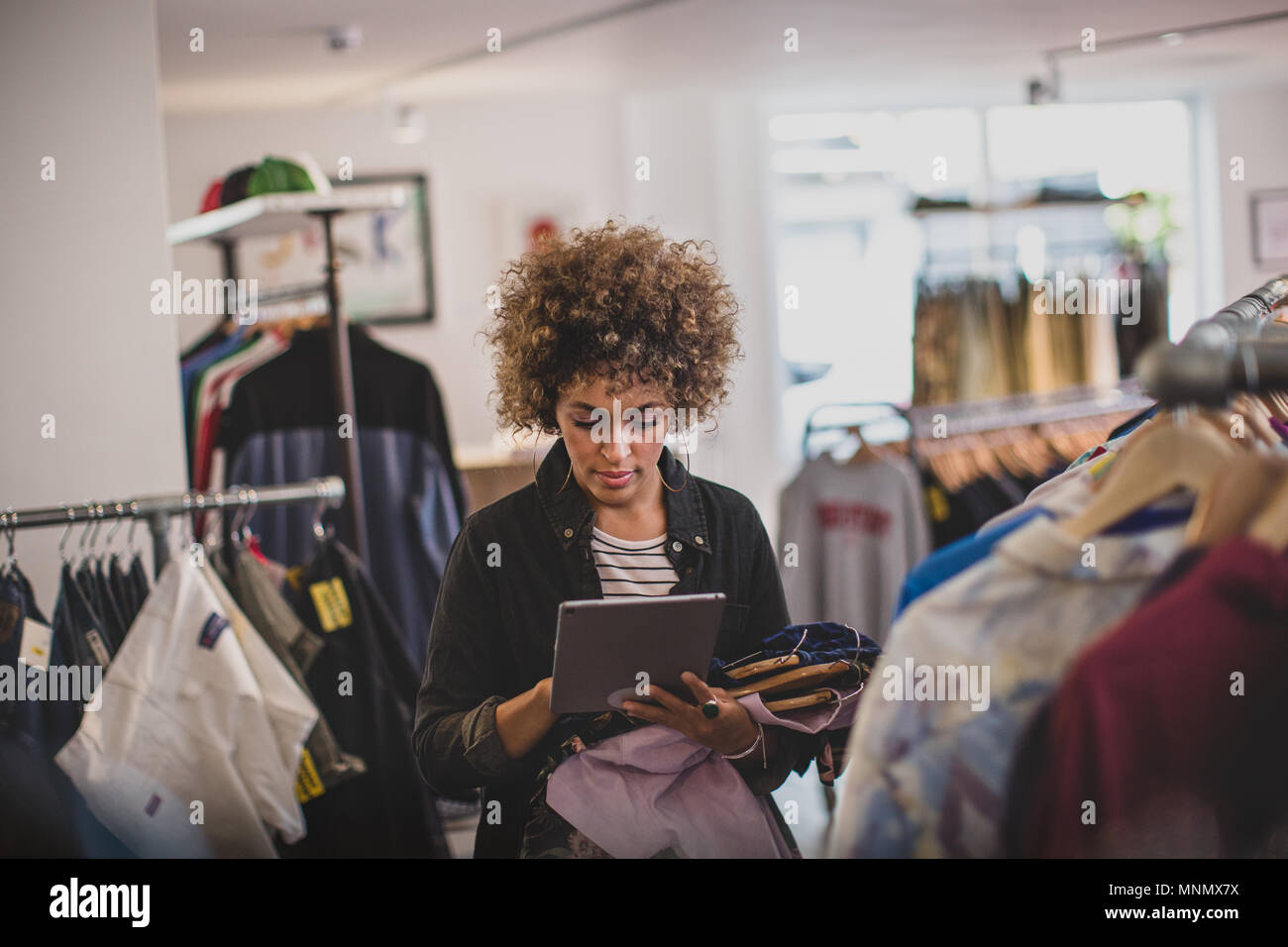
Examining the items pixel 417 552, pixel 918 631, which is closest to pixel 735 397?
pixel 417 552

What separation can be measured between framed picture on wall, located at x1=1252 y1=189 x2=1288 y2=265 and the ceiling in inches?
23.8

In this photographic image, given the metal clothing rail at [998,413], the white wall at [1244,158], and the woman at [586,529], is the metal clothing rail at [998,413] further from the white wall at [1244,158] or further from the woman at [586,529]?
the white wall at [1244,158]

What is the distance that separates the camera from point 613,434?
1334 millimetres

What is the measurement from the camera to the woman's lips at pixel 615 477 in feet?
4.40

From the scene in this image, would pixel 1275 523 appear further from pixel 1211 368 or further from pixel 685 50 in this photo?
pixel 685 50

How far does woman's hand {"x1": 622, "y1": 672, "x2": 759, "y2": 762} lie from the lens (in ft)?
4.07

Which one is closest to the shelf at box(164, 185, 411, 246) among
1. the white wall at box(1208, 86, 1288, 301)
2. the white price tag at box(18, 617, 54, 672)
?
the white price tag at box(18, 617, 54, 672)

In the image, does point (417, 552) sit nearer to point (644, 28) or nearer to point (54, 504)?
point (54, 504)

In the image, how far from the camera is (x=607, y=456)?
1.33m

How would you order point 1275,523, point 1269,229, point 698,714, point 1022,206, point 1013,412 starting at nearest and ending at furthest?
point 1275,523 < point 698,714 < point 1013,412 < point 1022,206 < point 1269,229

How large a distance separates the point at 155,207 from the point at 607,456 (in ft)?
4.56

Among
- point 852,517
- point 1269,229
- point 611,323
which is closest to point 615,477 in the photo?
point 611,323

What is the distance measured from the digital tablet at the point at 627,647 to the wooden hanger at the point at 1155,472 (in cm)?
39

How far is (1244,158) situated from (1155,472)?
5.64 m
